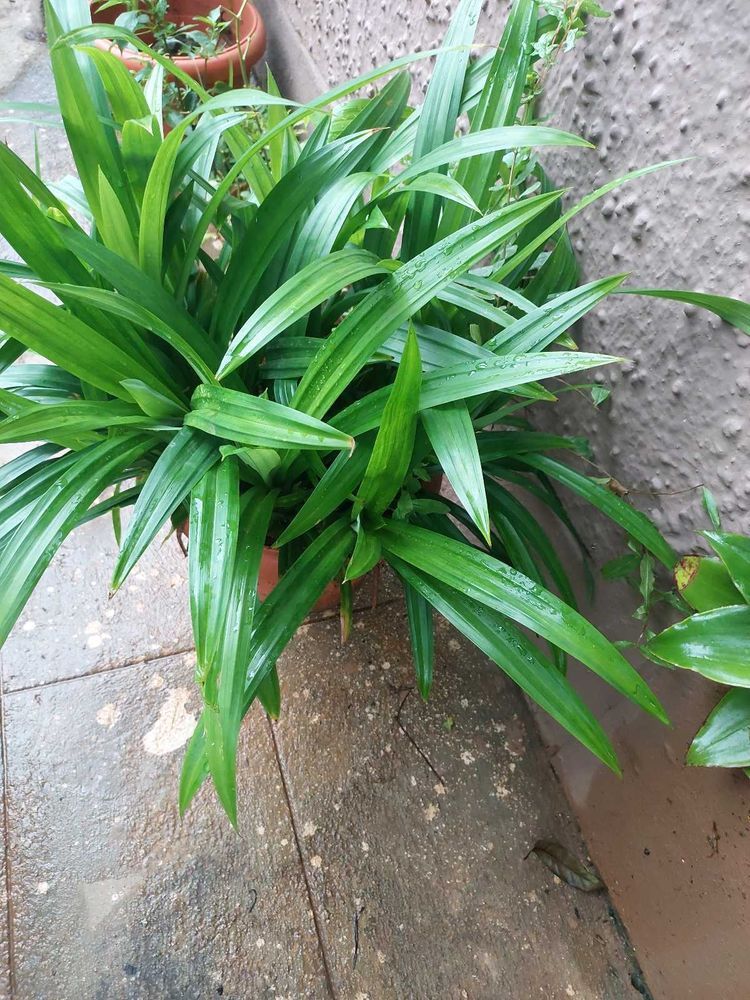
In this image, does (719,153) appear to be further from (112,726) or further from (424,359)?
(112,726)

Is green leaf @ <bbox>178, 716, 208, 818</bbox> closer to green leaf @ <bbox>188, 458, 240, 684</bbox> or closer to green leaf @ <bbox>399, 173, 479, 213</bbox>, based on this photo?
green leaf @ <bbox>188, 458, 240, 684</bbox>

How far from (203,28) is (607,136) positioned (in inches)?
72.0

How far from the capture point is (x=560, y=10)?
81 cm

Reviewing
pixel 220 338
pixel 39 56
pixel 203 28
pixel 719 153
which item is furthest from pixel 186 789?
pixel 39 56

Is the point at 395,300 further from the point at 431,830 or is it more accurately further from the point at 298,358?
the point at 431,830

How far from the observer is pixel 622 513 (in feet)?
2.84

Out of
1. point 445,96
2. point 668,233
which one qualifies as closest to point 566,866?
point 668,233

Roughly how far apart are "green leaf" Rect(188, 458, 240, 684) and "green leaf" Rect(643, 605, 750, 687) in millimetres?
456

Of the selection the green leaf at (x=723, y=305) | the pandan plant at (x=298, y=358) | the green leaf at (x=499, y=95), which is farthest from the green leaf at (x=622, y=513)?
the green leaf at (x=499, y=95)

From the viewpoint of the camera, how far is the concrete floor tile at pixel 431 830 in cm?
101

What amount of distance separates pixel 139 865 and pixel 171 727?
22 cm

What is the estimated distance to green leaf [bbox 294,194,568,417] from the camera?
2.39 ft

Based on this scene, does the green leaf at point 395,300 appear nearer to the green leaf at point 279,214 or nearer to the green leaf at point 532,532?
the green leaf at point 279,214

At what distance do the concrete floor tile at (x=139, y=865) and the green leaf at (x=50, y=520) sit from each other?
1.79 feet
